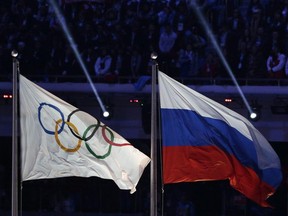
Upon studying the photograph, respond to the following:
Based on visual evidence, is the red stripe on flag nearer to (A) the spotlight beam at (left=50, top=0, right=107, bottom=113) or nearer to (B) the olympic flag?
(B) the olympic flag

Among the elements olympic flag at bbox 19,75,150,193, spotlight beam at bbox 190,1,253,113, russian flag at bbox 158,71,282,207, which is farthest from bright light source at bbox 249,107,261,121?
olympic flag at bbox 19,75,150,193

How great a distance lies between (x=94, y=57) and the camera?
25.9m

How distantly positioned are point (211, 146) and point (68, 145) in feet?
7.05

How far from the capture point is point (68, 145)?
17281mm

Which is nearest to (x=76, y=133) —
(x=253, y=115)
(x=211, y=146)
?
(x=211, y=146)

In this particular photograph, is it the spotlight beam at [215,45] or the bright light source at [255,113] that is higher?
the spotlight beam at [215,45]

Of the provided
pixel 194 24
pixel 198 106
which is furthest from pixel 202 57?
pixel 198 106

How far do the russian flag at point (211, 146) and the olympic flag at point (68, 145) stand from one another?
0.57 m

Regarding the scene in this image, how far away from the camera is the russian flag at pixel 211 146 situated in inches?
662

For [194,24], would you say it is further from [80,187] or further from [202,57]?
[80,187]

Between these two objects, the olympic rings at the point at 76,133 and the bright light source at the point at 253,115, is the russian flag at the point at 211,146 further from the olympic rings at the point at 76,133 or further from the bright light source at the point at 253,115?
the bright light source at the point at 253,115

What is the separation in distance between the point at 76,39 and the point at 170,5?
2363mm

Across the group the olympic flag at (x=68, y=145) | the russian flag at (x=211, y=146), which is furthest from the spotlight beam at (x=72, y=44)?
the russian flag at (x=211, y=146)

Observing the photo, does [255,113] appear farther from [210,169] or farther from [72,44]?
[210,169]
